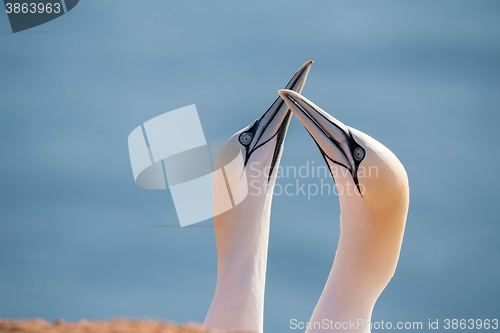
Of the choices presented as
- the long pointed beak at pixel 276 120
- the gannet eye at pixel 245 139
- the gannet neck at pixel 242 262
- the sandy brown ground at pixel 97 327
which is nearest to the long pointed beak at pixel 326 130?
the long pointed beak at pixel 276 120

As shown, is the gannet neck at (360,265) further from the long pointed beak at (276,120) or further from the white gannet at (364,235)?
the long pointed beak at (276,120)

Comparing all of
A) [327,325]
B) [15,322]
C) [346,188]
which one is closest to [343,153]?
[346,188]

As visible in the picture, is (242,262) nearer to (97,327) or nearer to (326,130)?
(326,130)

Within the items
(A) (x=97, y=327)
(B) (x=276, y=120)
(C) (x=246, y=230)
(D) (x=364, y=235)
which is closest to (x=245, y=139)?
(B) (x=276, y=120)

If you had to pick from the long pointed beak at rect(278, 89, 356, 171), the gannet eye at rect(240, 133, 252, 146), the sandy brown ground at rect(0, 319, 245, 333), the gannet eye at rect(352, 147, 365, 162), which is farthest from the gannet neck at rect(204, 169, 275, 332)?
the sandy brown ground at rect(0, 319, 245, 333)

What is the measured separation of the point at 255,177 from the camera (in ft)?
23.1

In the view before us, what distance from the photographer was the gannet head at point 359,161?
240 inches

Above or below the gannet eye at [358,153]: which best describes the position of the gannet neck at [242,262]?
below

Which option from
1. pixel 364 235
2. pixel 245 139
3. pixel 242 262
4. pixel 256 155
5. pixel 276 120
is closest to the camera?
pixel 364 235

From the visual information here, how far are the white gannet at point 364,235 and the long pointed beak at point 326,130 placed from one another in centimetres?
7

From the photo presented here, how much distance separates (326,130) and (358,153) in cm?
65

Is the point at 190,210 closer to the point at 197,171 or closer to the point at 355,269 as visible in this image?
the point at 197,171

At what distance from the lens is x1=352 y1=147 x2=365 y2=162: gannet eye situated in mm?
6355

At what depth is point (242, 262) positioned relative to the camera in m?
6.69
